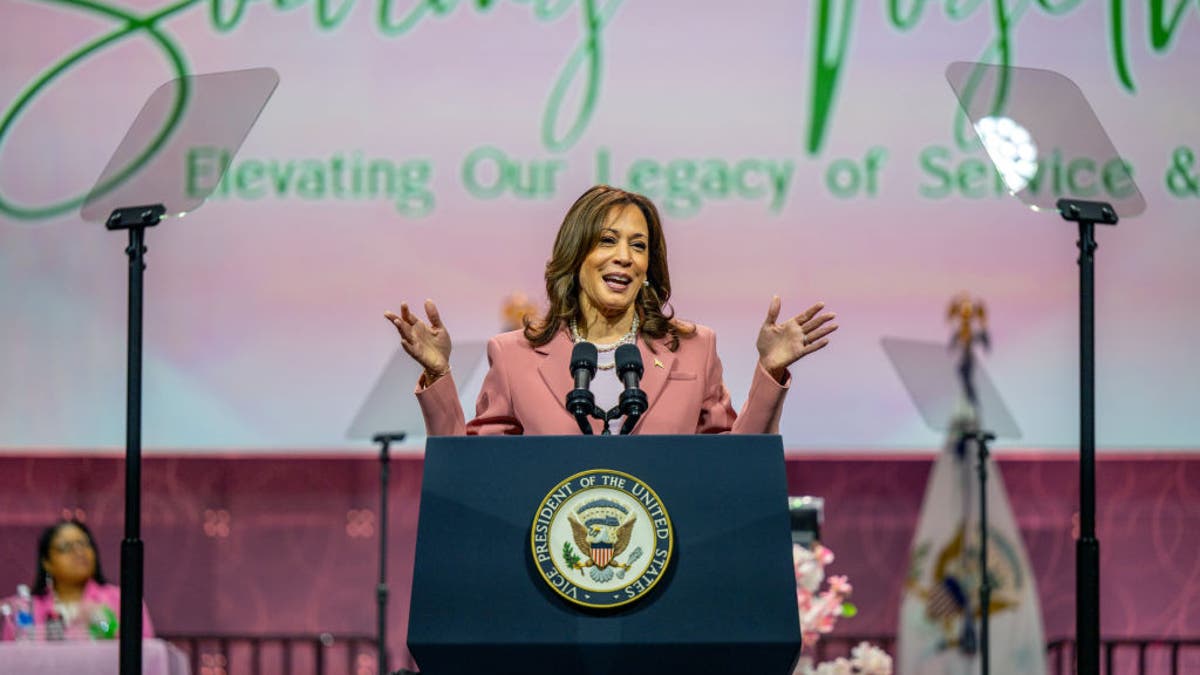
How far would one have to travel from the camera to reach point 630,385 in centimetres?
255

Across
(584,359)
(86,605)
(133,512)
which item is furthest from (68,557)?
(584,359)

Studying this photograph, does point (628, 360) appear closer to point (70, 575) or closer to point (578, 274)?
point (578, 274)

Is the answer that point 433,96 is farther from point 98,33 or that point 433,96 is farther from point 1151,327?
Result: point 1151,327

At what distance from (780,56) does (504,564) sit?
3971 mm

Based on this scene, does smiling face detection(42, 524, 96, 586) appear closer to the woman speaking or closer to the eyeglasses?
the eyeglasses

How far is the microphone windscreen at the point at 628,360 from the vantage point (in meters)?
2.60

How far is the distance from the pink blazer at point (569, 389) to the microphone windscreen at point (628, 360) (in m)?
0.27

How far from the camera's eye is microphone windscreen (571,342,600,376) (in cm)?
259

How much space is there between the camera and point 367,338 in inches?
239

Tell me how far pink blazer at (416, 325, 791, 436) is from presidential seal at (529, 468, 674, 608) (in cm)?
58

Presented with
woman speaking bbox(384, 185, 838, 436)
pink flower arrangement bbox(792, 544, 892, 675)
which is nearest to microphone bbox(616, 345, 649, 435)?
woman speaking bbox(384, 185, 838, 436)

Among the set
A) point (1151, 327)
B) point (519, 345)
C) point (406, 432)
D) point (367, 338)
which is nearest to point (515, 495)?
point (519, 345)

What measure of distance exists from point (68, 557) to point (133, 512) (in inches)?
103

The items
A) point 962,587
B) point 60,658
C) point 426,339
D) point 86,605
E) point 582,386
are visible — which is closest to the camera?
point 582,386
